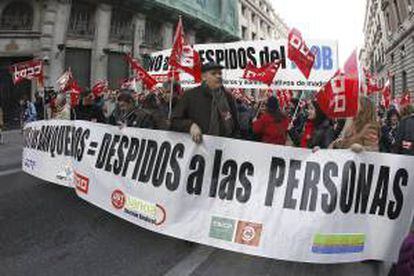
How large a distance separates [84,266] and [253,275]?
1.50 metres

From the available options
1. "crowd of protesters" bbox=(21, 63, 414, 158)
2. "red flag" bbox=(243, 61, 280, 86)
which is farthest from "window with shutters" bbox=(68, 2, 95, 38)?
"crowd of protesters" bbox=(21, 63, 414, 158)

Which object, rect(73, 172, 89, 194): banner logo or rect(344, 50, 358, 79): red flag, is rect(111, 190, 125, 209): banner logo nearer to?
rect(73, 172, 89, 194): banner logo

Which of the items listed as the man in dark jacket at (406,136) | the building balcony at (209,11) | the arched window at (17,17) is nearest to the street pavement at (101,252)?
the man in dark jacket at (406,136)

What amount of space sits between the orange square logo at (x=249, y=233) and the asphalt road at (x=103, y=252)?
0.27 m

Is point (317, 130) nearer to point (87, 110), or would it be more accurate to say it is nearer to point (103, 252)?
point (103, 252)

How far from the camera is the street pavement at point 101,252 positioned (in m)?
4.98

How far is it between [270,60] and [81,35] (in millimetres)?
22008

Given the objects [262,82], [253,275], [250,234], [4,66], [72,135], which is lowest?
[253,275]

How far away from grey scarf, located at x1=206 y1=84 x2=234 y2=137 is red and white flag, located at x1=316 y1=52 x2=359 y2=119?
104cm

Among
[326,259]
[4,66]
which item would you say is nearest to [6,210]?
[326,259]

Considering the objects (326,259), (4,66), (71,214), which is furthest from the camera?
(4,66)

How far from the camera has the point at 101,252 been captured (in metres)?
5.50

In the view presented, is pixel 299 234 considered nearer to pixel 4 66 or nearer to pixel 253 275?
pixel 253 275

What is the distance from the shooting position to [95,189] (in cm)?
633
